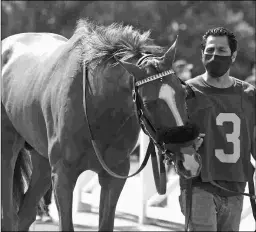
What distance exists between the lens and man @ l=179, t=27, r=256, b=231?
5.07 m

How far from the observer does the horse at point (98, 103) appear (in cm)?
459

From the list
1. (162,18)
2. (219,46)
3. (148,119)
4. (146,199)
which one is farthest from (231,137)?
(162,18)

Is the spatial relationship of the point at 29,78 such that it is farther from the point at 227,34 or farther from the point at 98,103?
the point at 227,34

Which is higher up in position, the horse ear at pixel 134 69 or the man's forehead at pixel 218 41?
the man's forehead at pixel 218 41

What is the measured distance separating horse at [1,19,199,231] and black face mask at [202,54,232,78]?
0.99ft

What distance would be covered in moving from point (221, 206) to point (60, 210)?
110 cm

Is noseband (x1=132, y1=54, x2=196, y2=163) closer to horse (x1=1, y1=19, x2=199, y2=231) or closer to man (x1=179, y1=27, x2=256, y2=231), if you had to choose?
horse (x1=1, y1=19, x2=199, y2=231)

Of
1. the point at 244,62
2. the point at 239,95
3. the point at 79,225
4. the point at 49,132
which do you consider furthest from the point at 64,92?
the point at 244,62

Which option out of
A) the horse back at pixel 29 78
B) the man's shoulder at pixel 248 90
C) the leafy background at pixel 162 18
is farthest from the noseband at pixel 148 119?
the leafy background at pixel 162 18

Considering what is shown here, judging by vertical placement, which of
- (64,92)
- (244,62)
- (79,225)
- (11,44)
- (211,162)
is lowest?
(79,225)

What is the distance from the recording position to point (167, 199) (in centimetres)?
987

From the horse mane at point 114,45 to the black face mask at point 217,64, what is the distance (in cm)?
34

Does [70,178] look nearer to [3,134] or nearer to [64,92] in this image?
[64,92]

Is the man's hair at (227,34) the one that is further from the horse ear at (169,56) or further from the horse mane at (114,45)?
the horse ear at (169,56)
